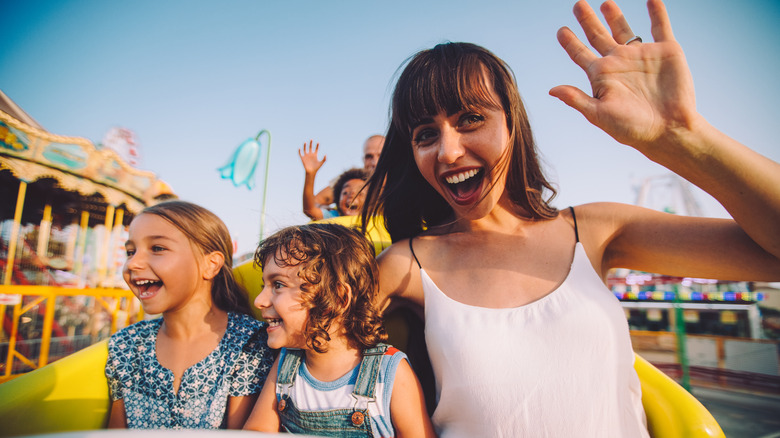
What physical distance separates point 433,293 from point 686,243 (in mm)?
613

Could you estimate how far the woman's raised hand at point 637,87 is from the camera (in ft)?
2.44

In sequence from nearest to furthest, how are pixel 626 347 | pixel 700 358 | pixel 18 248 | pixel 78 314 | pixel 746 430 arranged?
pixel 626 347 → pixel 746 430 → pixel 700 358 → pixel 78 314 → pixel 18 248

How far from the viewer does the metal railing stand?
15.1 ft

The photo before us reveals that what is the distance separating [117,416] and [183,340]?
30 centimetres

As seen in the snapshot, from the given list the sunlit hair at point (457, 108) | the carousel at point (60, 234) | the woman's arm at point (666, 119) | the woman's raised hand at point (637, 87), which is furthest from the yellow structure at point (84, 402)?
the carousel at point (60, 234)

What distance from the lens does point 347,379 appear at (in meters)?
1.08

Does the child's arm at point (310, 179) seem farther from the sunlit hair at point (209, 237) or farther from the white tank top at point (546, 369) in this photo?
the white tank top at point (546, 369)

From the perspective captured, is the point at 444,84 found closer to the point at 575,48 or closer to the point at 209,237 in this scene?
the point at 575,48

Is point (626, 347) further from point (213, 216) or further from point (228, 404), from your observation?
point (213, 216)

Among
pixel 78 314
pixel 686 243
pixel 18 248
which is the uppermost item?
pixel 686 243

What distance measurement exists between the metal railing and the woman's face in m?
5.33

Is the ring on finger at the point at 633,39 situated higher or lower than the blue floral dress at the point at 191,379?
higher

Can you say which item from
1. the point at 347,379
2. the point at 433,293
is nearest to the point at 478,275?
the point at 433,293

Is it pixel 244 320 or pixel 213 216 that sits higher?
pixel 213 216
